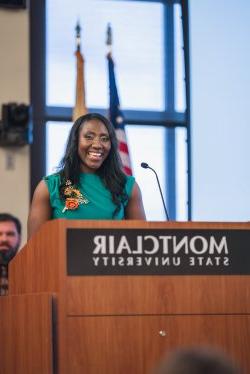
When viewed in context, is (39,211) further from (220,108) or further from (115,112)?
(220,108)

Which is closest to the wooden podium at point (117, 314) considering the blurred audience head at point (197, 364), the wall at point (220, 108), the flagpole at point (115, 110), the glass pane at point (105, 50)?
the blurred audience head at point (197, 364)

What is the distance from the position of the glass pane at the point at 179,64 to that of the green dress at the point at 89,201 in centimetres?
460

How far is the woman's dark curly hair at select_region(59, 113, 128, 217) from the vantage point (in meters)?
3.38

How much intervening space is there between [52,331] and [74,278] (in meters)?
0.20

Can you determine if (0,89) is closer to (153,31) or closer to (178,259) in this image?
(153,31)

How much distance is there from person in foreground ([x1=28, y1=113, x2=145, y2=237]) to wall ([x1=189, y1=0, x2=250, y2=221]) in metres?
3.84

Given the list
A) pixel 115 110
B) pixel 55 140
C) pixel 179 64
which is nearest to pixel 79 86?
pixel 115 110

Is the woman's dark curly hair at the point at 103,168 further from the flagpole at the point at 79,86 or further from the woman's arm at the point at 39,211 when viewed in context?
the flagpole at the point at 79,86

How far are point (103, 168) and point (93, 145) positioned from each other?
117 mm

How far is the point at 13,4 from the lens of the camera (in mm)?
7570

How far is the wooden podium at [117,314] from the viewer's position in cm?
274

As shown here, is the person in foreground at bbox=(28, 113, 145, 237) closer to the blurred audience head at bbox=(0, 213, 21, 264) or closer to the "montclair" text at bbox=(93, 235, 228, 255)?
the "montclair" text at bbox=(93, 235, 228, 255)

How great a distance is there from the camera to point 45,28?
25.6ft

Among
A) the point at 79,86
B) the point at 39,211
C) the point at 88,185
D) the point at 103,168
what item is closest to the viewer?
the point at 39,211
